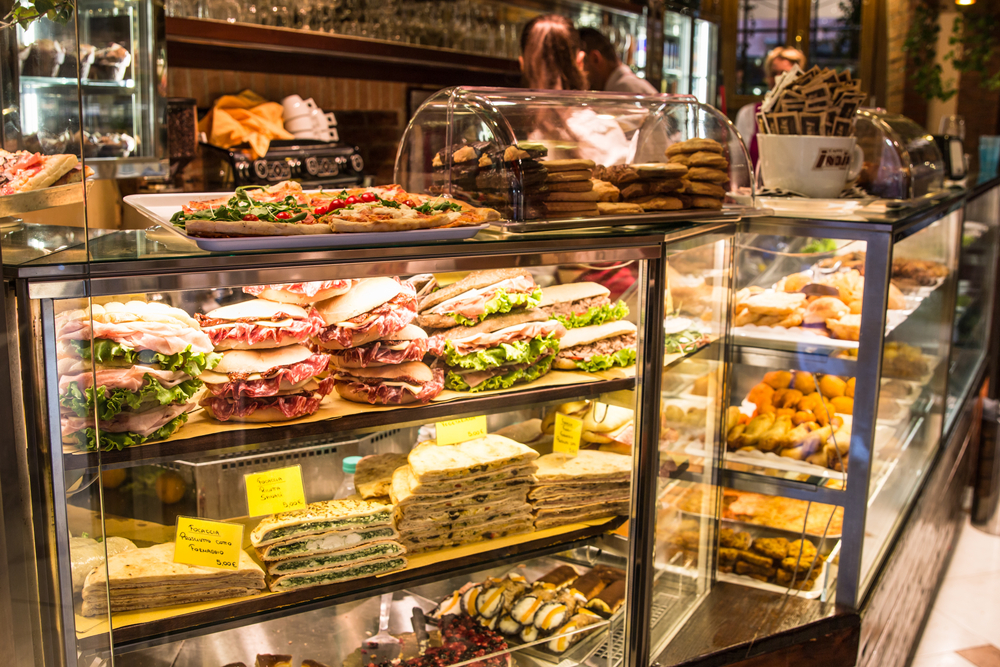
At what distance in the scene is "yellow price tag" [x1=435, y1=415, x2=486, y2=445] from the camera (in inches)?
80.6

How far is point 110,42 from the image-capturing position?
3080 millimetres

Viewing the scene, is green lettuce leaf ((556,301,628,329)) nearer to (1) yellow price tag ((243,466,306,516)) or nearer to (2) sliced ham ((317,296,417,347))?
(2) sliced ham ((317,296,417,347))

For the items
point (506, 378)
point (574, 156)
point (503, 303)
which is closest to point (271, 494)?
point (506, 378)

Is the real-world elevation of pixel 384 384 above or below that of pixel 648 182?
below

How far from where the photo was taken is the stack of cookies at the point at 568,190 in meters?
1.90

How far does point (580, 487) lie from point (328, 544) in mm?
666

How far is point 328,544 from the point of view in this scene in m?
1.79

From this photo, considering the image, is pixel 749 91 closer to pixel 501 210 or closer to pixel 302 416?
pixel 501 210

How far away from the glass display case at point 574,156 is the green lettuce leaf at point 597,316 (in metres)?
0.29

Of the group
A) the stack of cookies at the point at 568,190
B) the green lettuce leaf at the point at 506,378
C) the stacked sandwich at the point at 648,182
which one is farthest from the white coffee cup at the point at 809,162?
the green lettuce leaf at the point at 506,378

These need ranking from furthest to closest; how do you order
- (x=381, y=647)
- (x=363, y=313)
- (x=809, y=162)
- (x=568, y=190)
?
(x=809, y=162) → (x=381, y=647) → (x=568, y=190) → (x=363, y=313)

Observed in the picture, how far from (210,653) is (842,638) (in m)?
1.76

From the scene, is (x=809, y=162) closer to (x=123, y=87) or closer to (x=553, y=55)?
(x=553, y=55)

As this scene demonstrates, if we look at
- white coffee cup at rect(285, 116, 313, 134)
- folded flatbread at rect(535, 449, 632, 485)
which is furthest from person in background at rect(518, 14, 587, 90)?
folded flatbread at rect(535, 449, 632, 485)
